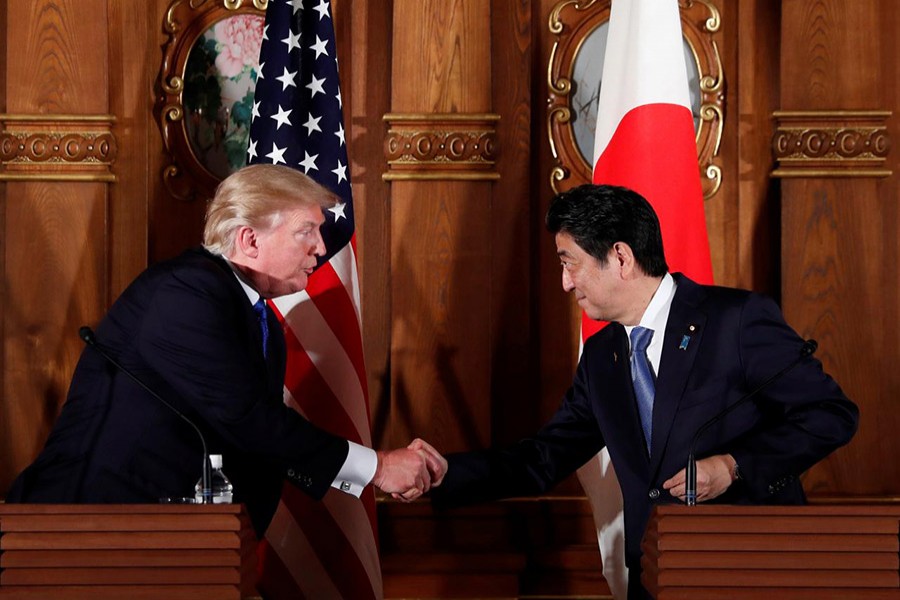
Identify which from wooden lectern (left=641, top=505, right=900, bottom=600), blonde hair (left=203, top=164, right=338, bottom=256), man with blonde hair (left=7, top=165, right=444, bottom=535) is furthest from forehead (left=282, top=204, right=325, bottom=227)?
wooden lectern (left=641, top=505, right=900, bottom=600)

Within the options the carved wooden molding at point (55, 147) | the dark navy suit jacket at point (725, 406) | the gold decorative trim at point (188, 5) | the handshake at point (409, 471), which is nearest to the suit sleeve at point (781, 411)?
the dark navy suit jacket at point (725, 406)

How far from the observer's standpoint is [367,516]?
410 centimetres

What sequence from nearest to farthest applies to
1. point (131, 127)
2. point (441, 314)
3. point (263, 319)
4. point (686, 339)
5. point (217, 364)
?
1. point (217, 364)
2. point (686, 339)
3. point (263, 319)
4. point (441, 314)
5. point (131, 127)

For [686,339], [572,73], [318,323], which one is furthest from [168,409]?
[572,73]

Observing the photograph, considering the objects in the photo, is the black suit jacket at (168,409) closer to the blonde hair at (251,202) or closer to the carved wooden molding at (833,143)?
the blonde hair at (251,202)

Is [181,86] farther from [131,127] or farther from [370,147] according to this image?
[370,147]

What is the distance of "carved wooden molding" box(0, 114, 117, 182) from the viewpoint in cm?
455

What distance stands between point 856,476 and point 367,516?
1.85 m

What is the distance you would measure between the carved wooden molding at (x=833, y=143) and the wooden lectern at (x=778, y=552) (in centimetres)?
241

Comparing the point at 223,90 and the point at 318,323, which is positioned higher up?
the point at 223,90

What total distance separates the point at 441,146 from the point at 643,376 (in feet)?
5.38

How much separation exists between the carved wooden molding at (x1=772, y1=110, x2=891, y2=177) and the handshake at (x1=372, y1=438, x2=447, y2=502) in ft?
6.44

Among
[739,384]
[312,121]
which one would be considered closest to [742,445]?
[739,384]

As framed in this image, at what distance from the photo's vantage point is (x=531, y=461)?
3.51m
